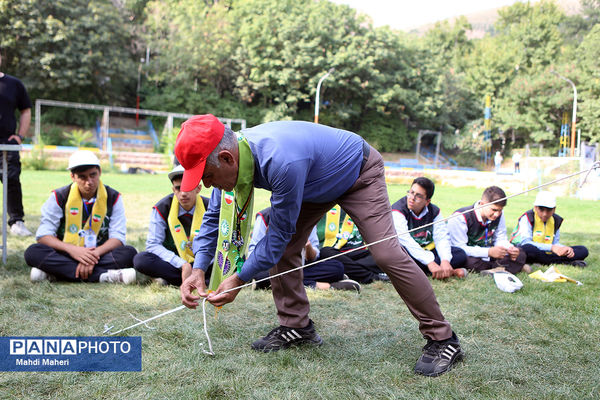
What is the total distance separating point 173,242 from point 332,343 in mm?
2142

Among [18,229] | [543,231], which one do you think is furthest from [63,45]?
[543,231]

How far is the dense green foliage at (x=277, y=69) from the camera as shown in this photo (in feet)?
94.5

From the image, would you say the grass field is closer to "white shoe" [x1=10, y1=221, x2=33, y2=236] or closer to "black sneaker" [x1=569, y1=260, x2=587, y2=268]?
"black sneaker" [x1=569, y1=260, x2=587, y2=268]

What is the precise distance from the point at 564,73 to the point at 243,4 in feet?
85.8

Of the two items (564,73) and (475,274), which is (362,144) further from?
(564,73)

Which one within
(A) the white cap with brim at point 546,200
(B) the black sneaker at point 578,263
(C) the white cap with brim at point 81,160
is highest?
(C) the white cap with brim at point 81,160

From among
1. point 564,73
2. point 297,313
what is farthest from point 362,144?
point 564,73

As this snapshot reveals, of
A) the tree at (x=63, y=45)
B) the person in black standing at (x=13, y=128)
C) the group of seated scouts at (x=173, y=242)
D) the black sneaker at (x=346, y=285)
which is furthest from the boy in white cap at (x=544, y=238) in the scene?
the tree at (x=63, y=45)

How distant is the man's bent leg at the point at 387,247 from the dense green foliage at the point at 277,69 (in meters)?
30.1

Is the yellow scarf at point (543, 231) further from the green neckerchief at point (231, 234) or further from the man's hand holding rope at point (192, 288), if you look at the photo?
the man's hand holding rope at point (192, 288)

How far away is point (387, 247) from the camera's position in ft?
8.62

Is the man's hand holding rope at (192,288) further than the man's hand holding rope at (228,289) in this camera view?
Yes

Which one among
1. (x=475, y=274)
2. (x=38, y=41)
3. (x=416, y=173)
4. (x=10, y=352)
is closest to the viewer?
(x=10, y=352)

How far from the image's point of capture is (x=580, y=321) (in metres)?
3.57
